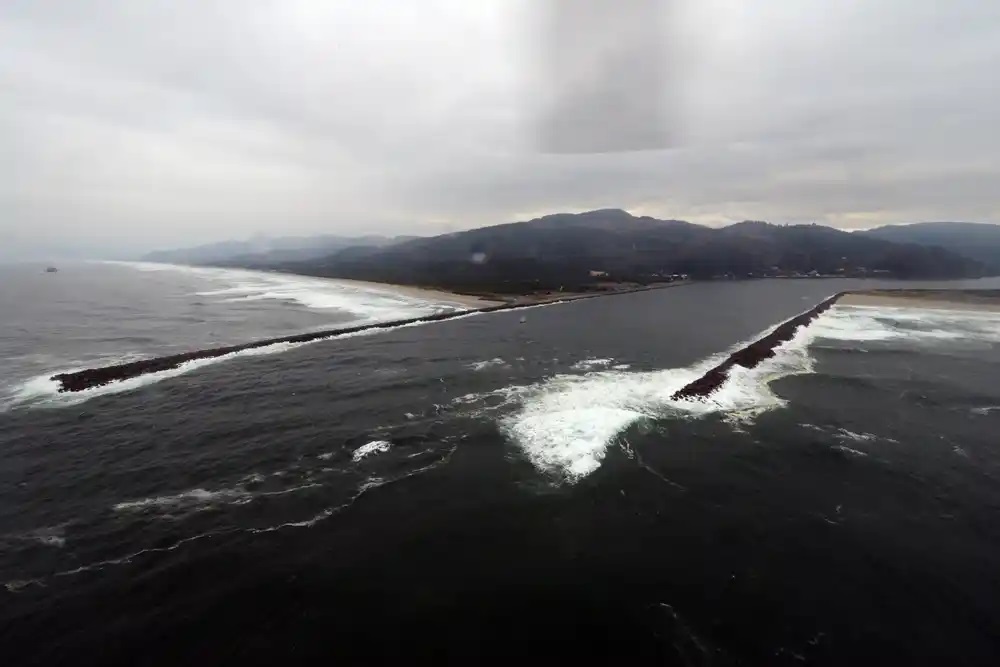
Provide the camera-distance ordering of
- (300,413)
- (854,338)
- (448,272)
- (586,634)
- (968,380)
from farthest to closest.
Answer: (448,272)
(854,338)
(968,380)
(300,413)
(586,634)

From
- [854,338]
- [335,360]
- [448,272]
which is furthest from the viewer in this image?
[448,272]

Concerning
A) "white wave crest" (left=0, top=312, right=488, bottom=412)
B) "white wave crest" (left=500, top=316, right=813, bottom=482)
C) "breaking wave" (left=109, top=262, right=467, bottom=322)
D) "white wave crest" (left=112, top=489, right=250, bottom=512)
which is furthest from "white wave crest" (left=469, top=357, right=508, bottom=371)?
"breaking wave" (left=109, top=262, right=467, bottom=322)

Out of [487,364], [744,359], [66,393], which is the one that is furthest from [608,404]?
[66,393]

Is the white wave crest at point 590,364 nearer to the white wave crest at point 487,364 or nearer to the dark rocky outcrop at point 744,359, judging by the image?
the white wave crest at point 487,364

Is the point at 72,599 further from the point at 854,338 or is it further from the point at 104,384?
the point at 854,338

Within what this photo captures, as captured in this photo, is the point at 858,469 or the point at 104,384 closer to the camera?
the point at 858,469

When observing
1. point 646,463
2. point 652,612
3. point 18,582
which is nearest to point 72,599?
point 18,582

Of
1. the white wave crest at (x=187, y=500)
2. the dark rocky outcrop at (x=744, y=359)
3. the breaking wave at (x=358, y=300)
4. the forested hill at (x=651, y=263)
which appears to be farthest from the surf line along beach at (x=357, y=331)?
the forested hill at (x=651, y=263)
